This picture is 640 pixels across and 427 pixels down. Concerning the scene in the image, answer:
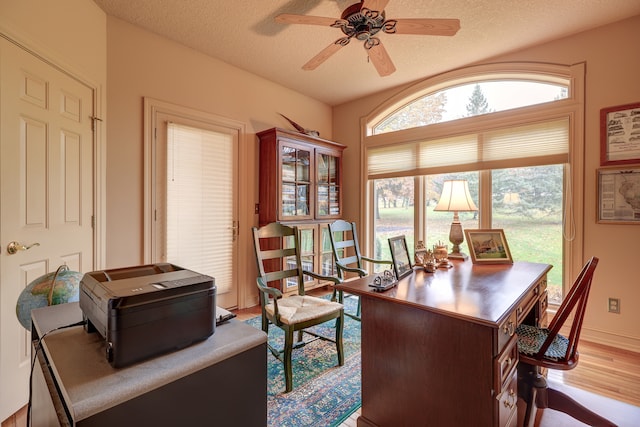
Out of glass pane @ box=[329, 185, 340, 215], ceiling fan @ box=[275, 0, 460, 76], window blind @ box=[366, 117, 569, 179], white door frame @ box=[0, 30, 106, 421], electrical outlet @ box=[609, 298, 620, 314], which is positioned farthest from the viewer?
glass pane @ box=[329, 185, 340, 215]

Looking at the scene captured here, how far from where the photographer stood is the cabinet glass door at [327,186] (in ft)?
13.1

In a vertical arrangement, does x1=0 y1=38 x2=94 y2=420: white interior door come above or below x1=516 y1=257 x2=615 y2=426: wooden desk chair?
above

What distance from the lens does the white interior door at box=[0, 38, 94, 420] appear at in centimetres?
169

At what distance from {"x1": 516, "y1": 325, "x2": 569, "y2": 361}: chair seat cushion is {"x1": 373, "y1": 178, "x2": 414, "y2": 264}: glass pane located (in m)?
2.06

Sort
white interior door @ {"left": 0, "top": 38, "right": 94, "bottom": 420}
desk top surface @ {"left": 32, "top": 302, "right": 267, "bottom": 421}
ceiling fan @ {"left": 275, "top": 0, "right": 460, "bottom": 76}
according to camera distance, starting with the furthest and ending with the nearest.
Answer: ceiling fan @ {"left": 275, "top": 0, "right": 460, "bottom": 76} → white interior door @ {"left": 0, "top": 38, "right": 94, "bottom": 420} → desk top surface @ {"left": 32, "top": 302, "right": 267, "bottom": 421}

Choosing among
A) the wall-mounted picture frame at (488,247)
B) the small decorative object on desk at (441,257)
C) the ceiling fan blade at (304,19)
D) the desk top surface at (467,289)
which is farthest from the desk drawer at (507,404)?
the ceiling fan blade at (304,19)

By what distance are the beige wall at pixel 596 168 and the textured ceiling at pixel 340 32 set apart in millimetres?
145

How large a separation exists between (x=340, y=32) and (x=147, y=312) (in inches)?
111

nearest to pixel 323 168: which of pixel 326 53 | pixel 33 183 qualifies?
pixel 326 53

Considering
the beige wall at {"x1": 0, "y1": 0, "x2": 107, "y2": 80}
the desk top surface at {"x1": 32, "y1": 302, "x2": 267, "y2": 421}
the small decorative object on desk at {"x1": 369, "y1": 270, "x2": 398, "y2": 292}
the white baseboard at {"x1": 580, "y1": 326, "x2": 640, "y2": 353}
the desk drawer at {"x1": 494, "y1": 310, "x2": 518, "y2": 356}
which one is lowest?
the white baseboard at {"x1": 580, "y1": 326, "x2": 640, "y2": 353}

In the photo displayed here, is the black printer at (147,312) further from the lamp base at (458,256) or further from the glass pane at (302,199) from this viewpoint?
the glass pane at (302,199)

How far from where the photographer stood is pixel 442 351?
133cm

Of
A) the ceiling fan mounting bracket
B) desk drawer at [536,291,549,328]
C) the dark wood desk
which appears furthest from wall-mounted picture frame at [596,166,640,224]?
the ceiling fan mounting bracket

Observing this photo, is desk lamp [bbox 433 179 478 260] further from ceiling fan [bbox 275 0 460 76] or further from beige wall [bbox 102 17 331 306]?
beige wall [bbox 102 17 331 306]
